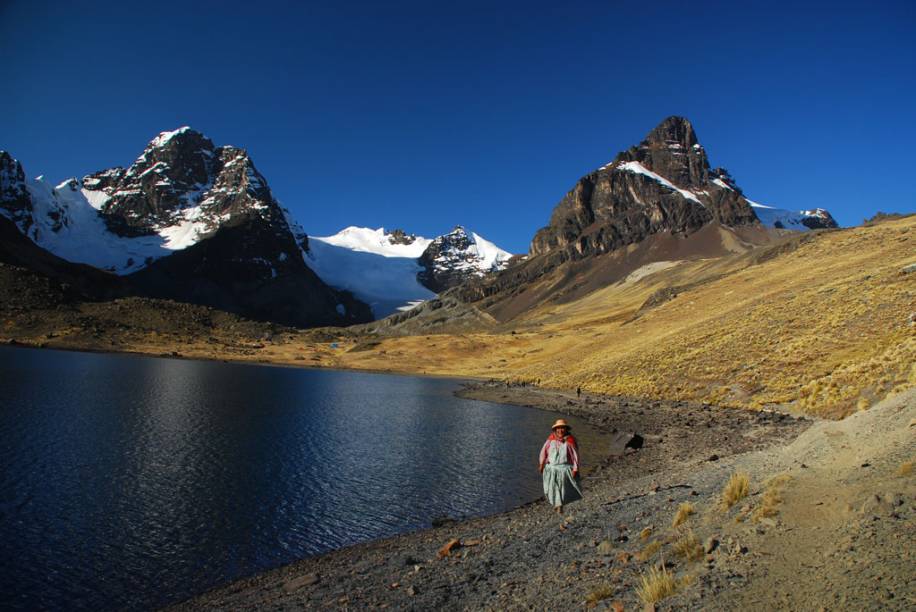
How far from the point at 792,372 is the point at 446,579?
38.3 meters

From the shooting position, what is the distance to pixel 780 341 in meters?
47.7

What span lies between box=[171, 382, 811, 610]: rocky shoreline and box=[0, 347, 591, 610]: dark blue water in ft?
5.84

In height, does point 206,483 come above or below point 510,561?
below

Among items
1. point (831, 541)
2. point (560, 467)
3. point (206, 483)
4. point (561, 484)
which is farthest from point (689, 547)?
point (206, 483)

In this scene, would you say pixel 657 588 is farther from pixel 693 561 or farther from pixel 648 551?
pixel 648 551

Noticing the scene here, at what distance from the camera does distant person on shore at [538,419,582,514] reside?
16.2 m

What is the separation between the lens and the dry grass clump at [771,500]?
10.8 meters

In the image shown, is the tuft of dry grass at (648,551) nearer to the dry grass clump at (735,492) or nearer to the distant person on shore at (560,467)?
the dry grass clump at (735,492)

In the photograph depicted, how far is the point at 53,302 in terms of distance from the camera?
476 ft

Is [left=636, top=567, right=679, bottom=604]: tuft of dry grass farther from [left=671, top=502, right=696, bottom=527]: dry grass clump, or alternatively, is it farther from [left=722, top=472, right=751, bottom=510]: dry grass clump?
[left=722, top=472, right=751, bottom=510]: dry grass clump

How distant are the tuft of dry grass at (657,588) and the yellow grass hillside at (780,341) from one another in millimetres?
→ 23898

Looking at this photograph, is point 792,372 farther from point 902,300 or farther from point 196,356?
point 196,356

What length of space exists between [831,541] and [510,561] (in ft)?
24.0

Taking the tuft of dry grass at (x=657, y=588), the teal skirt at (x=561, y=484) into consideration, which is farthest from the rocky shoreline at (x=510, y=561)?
the teal skirt at (x=561, y=484)
